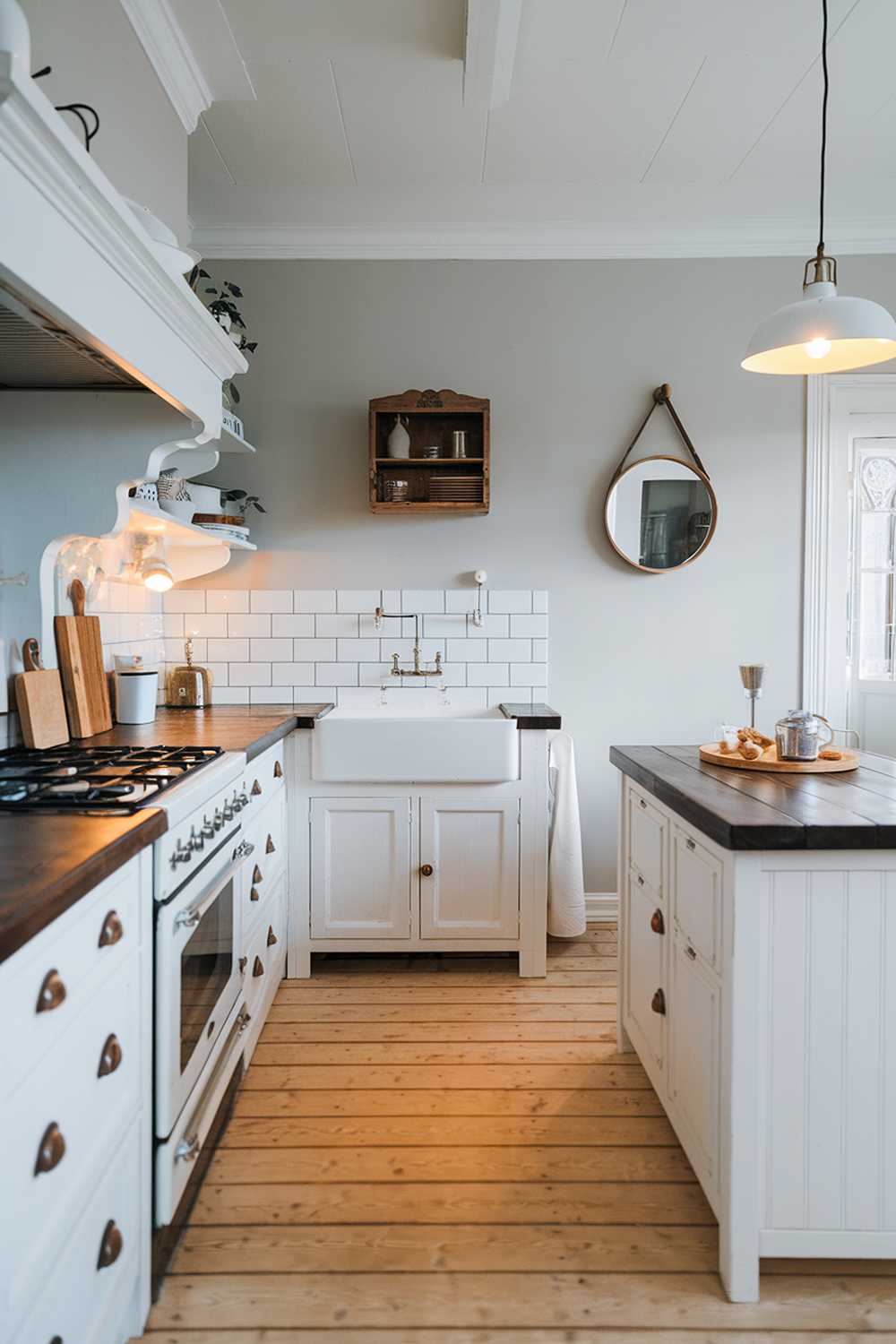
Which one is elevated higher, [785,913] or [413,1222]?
[785,913]

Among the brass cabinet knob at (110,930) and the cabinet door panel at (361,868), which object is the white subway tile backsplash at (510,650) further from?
the brass cabinet knob at (110,930)

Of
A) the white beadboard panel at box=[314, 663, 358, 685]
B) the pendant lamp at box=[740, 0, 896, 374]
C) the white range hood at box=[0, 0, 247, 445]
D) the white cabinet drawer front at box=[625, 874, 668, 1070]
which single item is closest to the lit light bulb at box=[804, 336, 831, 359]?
the pendant lamp at box=[740, 0, 896, 374]

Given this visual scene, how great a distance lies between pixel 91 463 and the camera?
1981 millimetres

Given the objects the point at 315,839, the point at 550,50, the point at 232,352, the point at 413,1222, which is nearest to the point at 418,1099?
the point at 413,1222

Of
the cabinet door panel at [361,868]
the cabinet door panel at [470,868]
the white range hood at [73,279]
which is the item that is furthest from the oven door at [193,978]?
the white range hood at [73,279]

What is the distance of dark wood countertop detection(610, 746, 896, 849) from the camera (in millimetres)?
1403

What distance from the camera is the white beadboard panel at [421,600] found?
3.35 meters

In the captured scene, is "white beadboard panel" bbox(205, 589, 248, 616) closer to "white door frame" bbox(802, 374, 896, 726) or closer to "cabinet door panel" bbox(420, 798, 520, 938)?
"cabinet door panel" bbox(420, 798, 520, 938)

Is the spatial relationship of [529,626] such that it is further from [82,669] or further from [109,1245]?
[109,1245]

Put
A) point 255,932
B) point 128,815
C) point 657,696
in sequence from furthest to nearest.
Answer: point 657,696 → point 255,932 → point 128,815

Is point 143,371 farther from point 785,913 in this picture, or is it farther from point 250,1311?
point 250,1311

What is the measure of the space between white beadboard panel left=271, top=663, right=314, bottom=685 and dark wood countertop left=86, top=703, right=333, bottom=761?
4.7 inches

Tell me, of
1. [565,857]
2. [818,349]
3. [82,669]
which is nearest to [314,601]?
[82,669]

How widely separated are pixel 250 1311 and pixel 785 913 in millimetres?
1177
